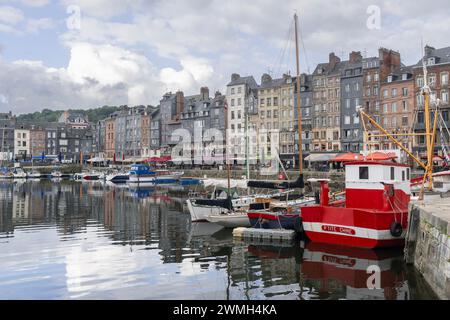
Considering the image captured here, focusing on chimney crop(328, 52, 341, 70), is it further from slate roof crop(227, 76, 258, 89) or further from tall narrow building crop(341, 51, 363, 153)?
slate roof crop(227, 76, 258, 89)

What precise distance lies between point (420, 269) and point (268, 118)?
239ft

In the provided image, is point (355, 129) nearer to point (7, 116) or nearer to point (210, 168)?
point (210, 168)

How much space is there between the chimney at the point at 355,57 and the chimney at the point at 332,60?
3.49 metres

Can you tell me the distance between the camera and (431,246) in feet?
48.7

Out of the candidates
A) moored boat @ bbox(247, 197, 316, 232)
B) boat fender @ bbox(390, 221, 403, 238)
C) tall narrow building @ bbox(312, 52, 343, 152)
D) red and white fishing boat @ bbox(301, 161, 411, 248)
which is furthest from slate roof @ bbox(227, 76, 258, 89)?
boat fender @ bbox(390, 221, 403, 238)

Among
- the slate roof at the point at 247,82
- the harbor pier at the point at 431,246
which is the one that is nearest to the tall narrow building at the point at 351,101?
the slate roof at the point at 247,82

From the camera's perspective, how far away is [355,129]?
7431 centimetres

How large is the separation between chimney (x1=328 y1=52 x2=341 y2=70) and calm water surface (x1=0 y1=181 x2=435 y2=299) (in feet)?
188

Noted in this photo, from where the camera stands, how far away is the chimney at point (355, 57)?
76.0 metres

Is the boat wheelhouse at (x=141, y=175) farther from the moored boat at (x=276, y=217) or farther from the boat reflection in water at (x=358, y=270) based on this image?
the boat reflection in water at (x=358, y=270)

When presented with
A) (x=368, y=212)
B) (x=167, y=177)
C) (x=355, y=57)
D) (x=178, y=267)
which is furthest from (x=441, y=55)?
(x=178, y=267)

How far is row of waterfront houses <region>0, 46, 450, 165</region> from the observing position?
65.4 metres
